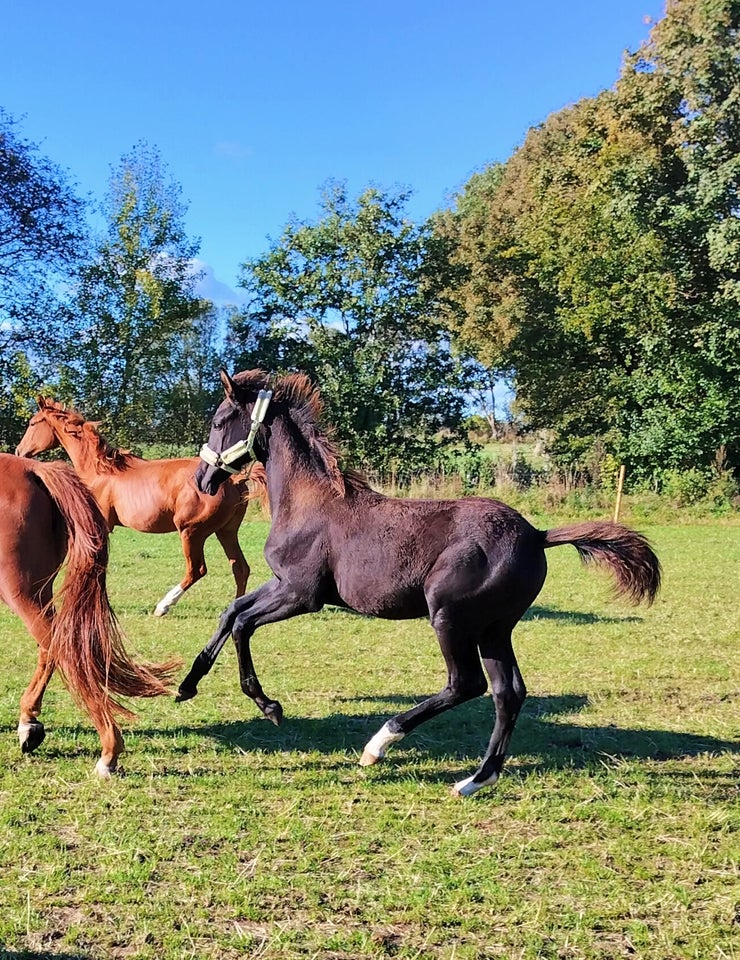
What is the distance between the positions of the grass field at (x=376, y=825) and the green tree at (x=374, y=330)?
18.8 m

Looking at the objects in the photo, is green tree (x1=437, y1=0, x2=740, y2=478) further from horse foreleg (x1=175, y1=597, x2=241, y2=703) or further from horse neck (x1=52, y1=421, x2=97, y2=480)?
horse foreleg (x1=175, y1=597, x2=241, y2=703)

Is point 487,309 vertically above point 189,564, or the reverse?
point 487,309

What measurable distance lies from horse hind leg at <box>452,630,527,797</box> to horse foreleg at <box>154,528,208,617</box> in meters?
4.72

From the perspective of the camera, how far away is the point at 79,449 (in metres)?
8.31

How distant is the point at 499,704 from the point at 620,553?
3.48 ft

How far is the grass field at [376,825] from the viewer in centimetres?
272

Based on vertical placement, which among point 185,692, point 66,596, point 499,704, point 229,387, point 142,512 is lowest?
point 185,692

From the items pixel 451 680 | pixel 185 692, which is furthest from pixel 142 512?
pixel 451 680

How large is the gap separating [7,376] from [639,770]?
84.6ft

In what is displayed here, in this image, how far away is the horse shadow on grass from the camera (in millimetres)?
4457

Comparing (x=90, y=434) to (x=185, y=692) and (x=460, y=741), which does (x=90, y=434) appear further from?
(x=460, y=741)

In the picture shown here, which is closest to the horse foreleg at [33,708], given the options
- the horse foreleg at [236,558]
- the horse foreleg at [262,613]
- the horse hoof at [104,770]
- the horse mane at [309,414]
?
the horse hoof at [104,770]

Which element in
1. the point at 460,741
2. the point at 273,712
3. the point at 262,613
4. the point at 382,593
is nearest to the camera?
the point at 382,593

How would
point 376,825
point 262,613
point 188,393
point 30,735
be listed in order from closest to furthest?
1. point 376,825
2. point 30,735
3. point 262,613
4. point 188,393
